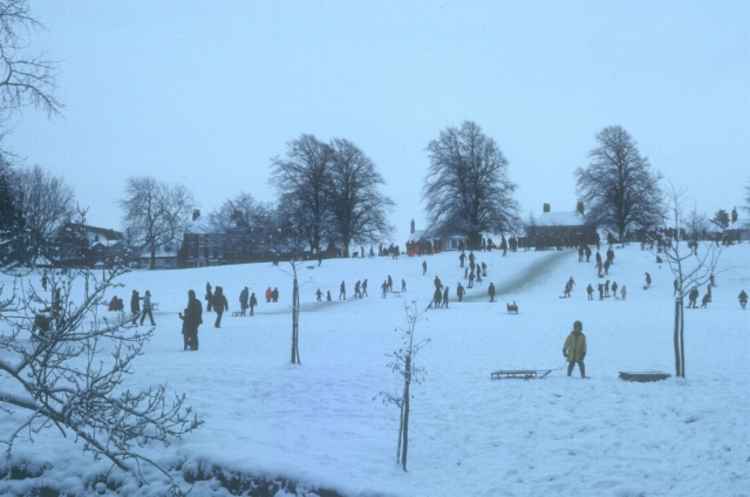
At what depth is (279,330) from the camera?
26578 mm

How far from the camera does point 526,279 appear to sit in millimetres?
49344

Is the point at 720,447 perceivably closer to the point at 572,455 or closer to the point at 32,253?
the point at 572,455

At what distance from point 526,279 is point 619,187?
20.5 metres

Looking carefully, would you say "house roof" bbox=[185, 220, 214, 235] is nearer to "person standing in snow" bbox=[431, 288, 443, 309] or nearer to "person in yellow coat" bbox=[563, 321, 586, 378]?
"person standing in snow" bbox=[431, 288, 443, 309]

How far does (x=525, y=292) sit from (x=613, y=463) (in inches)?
1368

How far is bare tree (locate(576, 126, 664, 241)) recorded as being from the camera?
64062 millimetres

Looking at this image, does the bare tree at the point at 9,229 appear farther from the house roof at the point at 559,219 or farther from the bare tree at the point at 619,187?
the house roof at the point at 559,219

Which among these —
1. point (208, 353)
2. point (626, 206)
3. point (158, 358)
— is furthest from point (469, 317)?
point (626, 206)

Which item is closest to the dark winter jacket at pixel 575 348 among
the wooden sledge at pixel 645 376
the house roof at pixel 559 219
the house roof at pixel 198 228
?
the wooden sledge at pixel 645 376

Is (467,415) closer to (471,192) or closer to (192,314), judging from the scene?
(192,314)

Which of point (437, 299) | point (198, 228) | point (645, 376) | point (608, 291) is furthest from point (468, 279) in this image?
point (198, 228)

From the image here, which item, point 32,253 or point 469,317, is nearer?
point 32,253

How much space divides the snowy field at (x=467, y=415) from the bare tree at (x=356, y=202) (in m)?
42.1

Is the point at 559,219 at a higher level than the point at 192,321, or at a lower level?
higher
